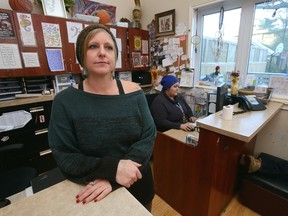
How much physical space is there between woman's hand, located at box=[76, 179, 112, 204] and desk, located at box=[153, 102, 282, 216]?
2.79ft

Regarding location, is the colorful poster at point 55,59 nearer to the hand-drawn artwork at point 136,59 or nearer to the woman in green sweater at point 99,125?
the hand-drawn artwork at point 136,59

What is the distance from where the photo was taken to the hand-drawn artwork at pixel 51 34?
75.1 inches

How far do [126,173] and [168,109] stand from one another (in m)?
1.37

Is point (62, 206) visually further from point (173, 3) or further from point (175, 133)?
point (173, 3)

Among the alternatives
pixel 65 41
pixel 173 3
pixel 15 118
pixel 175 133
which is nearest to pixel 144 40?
pixel 173 3

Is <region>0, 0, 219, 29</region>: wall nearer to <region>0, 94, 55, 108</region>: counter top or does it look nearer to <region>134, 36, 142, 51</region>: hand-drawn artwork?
<region>134, 36, 142, 51</region>: hand-drawn artwork

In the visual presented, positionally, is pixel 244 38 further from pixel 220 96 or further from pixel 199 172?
pixel 199 172

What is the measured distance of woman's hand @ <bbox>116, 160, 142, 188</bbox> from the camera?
636 mm

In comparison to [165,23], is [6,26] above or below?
below

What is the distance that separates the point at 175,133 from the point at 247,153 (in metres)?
0.86

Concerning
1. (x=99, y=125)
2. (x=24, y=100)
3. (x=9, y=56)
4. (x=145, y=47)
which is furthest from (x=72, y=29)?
(x=99, y=125)

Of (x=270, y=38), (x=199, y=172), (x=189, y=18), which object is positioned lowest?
(x=199, y=172)

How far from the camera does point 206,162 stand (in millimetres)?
1280

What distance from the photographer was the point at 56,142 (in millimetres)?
692
